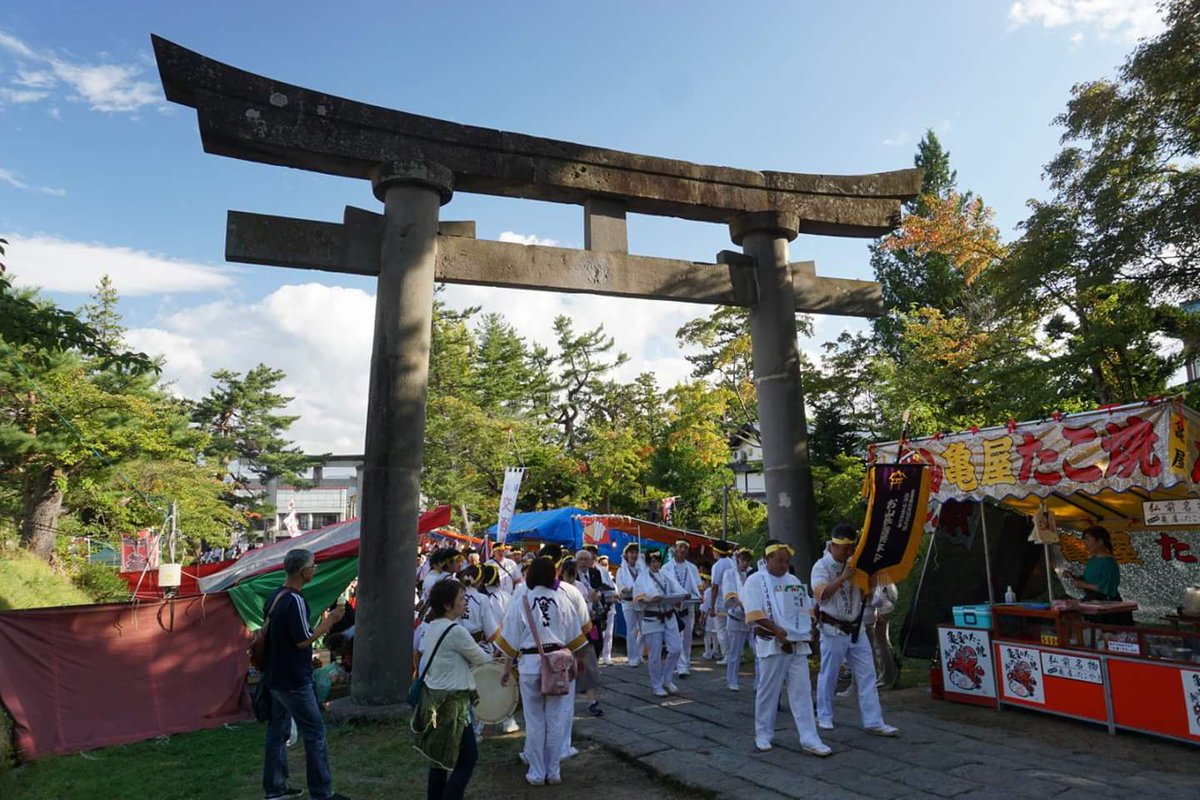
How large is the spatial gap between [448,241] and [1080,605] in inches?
312

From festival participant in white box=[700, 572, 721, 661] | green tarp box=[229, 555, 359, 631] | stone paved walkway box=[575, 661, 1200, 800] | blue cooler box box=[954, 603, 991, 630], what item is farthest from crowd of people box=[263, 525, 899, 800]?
festival participant in white box=[700, 572, 721, 661]

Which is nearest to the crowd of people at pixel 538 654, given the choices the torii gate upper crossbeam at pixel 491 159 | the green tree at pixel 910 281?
the torii gate upper crossbeam at pixel 491 159

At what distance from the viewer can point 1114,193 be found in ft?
38.7

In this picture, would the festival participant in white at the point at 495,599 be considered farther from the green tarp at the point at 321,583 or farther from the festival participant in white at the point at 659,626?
the green tarp at the point at 321,583

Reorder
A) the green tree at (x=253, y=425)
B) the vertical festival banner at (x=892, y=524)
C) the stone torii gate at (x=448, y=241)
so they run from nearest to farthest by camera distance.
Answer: the vertical festival banner at (x=892, y=524), the stone torii gate at (x=448, y=241), the green tree at (x=253, y=425)

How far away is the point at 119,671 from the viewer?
26.5 ft

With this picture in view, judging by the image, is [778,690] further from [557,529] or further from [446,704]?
[557,529]

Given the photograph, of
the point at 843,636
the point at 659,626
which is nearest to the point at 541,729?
the point at 843,636

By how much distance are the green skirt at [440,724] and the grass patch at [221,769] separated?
3.79 ft

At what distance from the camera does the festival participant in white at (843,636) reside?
274 inches

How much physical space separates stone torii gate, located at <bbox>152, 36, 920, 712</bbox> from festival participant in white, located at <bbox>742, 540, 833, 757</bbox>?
3.37m

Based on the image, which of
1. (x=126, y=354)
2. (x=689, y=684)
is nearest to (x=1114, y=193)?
(x=689, y=684)

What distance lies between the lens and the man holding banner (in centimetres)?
702

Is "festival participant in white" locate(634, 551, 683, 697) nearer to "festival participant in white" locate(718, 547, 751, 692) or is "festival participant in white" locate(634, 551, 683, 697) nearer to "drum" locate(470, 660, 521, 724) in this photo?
"festival participant in white" locate(718, 547, 751, 692)
